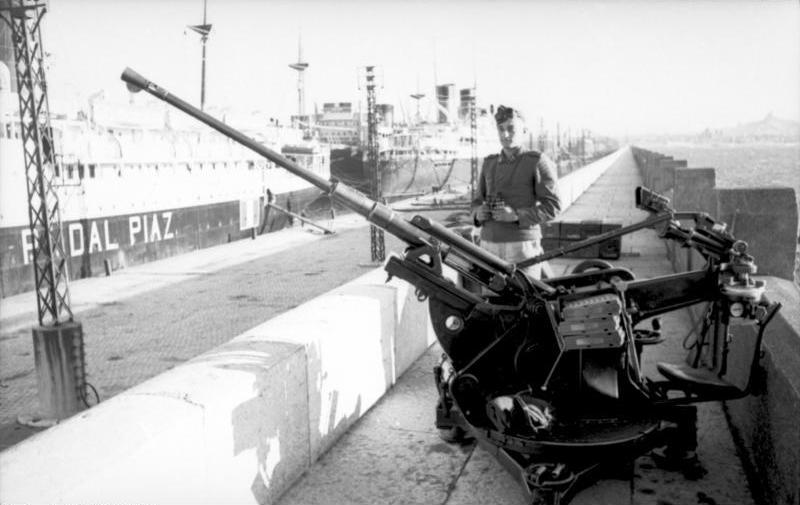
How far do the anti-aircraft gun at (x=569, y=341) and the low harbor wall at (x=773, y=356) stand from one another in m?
0.14

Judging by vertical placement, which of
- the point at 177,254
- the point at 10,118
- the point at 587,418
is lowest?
the point at 177,254

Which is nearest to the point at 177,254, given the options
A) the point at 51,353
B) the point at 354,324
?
the point at 51,353

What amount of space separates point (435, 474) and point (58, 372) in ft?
26.6

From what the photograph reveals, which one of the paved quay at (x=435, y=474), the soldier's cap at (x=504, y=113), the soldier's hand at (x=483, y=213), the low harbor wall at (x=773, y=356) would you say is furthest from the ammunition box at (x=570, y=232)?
the paved quay at (x=435, y=474)

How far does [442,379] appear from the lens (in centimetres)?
380

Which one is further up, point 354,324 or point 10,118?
point 10,118

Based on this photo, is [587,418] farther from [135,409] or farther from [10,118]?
[10,118]

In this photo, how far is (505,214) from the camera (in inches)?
192

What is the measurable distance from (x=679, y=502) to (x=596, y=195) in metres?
21.7

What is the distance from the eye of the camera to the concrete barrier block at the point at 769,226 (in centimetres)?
464

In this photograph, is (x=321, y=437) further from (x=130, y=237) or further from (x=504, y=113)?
(x=130, y=237)

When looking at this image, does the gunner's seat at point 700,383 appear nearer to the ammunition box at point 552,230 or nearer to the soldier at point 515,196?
the soldier at point 515,196

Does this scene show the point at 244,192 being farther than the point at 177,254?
Yes

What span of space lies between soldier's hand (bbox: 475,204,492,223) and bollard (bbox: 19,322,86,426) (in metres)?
7.42
